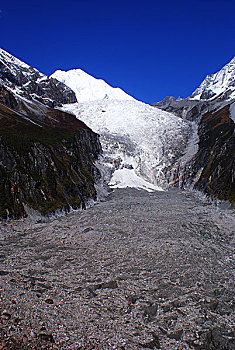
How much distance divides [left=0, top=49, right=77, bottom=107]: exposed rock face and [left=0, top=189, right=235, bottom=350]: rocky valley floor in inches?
4426

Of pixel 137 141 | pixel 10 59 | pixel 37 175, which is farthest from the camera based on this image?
pixel 10 59

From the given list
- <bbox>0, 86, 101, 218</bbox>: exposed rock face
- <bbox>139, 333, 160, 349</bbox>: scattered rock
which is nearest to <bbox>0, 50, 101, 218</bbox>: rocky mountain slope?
<bbox>0, 86, 101, 218</bbox>: exposed rock face

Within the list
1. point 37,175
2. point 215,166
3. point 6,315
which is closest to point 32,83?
point 215,166

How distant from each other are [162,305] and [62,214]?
79.1ft

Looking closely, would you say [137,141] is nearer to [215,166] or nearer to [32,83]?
[215,166]

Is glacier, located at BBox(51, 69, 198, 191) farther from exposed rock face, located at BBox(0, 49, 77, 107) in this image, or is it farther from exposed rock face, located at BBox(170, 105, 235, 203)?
exposed rock face, located at BBox(0, 49, 77, 107)

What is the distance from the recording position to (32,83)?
474ft

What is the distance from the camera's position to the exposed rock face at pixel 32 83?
448ft

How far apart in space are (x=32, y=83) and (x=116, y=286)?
480 feet

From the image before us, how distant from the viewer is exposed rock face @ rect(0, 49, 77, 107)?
448 feet

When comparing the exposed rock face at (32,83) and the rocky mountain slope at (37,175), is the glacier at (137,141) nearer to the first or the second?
the exposed rock face at (32,83)

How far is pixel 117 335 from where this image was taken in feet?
40.2

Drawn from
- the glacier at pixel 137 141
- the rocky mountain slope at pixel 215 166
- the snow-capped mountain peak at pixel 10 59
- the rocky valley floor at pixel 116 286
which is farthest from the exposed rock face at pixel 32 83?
the rocky valley floor at pixel 116 286

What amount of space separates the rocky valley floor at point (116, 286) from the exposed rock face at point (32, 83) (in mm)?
112408
